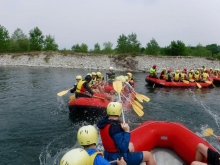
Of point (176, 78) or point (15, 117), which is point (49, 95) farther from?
point (176, 78)

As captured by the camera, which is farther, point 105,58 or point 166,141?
point 105,58

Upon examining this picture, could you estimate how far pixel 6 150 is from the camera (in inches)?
208

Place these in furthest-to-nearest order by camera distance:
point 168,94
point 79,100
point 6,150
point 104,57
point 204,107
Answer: point 104,57, point 168,94, point 204,107, point 79,100, point 6,150

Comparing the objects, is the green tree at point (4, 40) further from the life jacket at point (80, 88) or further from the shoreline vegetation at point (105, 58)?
the life jacket at point (80, 88)

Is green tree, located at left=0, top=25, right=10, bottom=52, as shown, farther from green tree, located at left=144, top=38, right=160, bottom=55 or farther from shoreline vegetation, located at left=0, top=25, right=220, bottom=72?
green tree, located at left=144, top=38, right=160, bottom=55

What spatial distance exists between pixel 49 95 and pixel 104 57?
74.1 feet

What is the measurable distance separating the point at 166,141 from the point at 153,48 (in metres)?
47.0

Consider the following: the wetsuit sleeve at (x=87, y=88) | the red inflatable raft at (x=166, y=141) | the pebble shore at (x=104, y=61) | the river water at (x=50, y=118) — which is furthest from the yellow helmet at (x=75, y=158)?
the pebble shore at (x=104, y=61)

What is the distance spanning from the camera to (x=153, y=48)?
49500mm

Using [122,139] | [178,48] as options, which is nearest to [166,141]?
[122,139]

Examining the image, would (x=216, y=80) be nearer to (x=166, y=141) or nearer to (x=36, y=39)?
(x=166, y=141)

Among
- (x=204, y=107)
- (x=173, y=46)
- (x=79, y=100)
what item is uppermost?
(x=173, y=46)

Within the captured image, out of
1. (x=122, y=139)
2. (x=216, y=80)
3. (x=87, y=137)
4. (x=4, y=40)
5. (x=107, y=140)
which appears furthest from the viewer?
(x=4, y=40)

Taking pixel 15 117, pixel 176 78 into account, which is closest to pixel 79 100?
pixel 15 117
